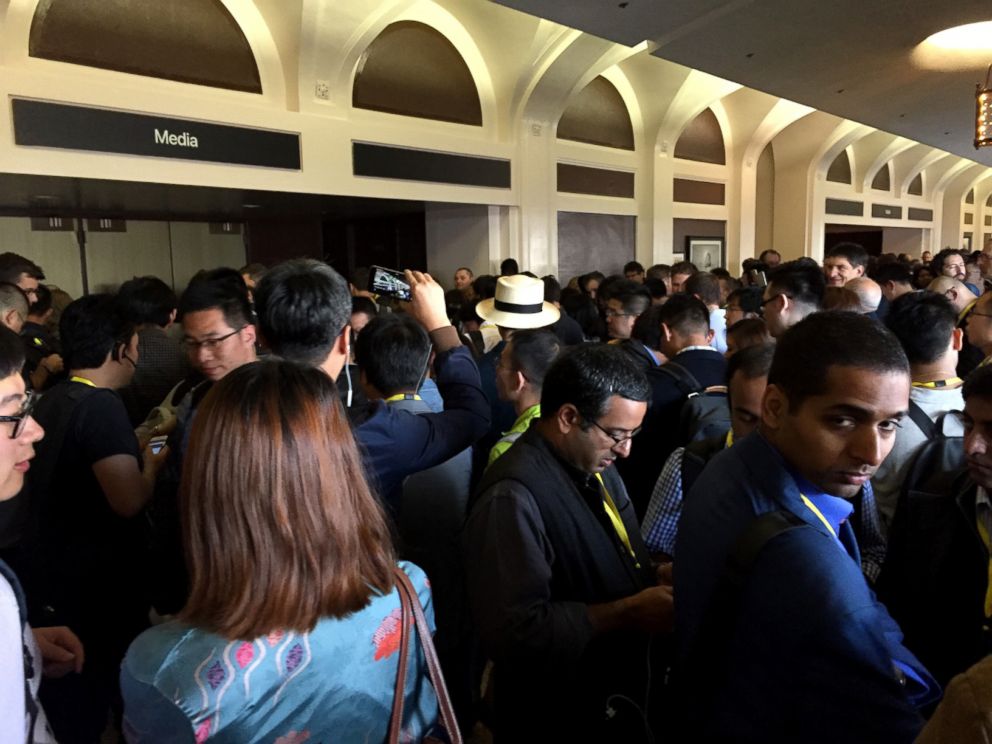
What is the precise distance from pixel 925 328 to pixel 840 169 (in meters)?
17.8

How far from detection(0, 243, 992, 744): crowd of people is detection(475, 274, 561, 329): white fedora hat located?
104 cm

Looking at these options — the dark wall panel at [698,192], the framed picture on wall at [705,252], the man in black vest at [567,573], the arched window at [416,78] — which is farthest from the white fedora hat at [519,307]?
the framed picture on wall at [705,252]

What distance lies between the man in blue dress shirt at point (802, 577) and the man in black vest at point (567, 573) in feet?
1.28

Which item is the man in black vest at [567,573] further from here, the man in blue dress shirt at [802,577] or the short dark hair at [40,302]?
the short dark hair at [40,302]

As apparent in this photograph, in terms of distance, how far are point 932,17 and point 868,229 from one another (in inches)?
690

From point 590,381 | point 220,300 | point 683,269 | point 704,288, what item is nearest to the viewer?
point 590,381

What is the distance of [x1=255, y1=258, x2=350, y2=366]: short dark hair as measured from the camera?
1.98 m

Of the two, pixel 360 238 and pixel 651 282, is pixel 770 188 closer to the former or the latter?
pixel 360 238

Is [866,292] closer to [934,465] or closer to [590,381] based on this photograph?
[934,465]

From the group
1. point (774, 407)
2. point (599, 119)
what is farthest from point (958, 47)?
point (774, 407)

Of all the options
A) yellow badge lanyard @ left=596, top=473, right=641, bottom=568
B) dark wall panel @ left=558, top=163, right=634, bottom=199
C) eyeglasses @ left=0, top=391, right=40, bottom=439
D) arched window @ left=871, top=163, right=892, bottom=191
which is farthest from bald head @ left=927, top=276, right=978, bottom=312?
arched window @ left=871, top=163, right=892, bottom=191

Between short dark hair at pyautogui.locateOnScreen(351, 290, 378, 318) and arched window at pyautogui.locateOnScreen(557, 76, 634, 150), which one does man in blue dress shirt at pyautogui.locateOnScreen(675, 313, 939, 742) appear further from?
arched window at pyautogui.locateOnScreen(557, 76, 634, 150)

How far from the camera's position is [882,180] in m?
20.0

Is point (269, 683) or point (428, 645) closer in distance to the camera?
point (269, 683)
